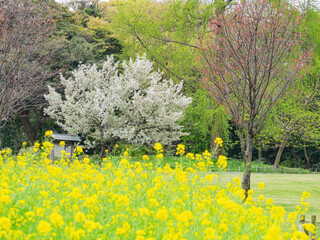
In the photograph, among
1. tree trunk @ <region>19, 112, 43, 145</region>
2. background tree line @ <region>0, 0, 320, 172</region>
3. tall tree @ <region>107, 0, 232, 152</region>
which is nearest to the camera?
tall tree @ <region>107, 0, 232, 152</region>

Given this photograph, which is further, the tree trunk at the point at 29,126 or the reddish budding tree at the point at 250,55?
the tree trunk at the point at 29,126

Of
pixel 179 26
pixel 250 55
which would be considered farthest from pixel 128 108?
pixel 250 55

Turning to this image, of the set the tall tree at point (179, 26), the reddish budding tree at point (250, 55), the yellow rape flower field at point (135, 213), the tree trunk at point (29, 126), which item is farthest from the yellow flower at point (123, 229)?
the tree trunk at point (29, 126)

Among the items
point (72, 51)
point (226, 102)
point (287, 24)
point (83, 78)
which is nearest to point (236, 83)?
point (226, 102)

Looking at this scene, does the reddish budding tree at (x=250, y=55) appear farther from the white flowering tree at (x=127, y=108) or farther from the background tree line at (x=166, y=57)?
the white flowering tree at (x=127, y=108)

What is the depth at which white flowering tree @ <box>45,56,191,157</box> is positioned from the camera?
17438 mm

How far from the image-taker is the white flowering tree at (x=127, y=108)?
1744 centimetres

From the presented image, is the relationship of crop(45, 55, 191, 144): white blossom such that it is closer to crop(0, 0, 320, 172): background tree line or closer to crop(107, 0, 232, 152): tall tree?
crop(0, 0, 320, 172): background tree line

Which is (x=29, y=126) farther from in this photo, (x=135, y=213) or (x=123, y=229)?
(x=123, y=229)

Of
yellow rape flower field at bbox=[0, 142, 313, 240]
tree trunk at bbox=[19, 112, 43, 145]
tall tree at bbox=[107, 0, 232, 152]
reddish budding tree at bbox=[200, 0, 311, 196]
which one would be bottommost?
yellow rape flower field at bbox=[0, 142, 313, 240]

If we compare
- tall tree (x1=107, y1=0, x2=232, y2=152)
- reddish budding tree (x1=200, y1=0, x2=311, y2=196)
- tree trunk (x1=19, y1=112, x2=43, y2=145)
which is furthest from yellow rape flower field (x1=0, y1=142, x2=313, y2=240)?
tree trunk (x1=19, y1=112, x2=43, y2=145)

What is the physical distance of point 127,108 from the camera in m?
18.0

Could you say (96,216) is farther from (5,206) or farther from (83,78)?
(83,78)

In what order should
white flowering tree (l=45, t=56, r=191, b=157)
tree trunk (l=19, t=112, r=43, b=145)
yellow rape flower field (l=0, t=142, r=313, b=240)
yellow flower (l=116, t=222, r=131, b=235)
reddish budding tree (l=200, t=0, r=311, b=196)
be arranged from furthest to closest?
tree trunk (l=19, t=112, r=43, b=145) → white flowering tree (l=45, t=56, r=191, b=157) → reddish budding tree (l=200, t=0, r=311, b=196) → yellow rape flower field (l=0, t=142, r=313, b=240) → yellow flower (l=116, t=222, r=131, b=235)
